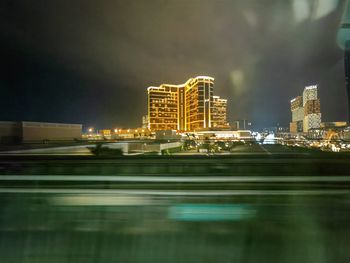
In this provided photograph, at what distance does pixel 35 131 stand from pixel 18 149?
72.0 feet

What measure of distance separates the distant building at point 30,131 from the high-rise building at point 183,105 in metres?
81.1

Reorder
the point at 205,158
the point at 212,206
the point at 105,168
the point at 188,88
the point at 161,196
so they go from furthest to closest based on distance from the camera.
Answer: the point at 188,88, the point at 205,158, the point at 105,168, the point at 161,196, the point at 212,206

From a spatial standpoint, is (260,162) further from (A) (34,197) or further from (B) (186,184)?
(A) (34,197)

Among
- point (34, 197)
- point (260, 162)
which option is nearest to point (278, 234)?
point (34, 197)

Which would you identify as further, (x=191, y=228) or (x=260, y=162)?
(x=260, y=162)

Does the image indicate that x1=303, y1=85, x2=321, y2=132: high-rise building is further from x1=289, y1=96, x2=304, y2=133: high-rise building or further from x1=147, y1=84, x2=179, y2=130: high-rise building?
x1=147, y1=84, x2=179, y2=130: high-rise building

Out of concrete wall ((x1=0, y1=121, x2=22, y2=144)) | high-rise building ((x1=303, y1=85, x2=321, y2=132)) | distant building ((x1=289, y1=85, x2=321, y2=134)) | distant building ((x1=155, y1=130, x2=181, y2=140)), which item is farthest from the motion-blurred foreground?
high-rise building ((x1=303, y1=85, x2=321, y2=132))

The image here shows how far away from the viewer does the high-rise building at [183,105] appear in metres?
130

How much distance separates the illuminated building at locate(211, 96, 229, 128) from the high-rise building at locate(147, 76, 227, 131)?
2323mm

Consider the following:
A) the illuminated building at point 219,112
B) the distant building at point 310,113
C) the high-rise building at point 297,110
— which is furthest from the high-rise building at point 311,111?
the illuminated building at point 219,112

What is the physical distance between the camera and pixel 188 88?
141500 mm

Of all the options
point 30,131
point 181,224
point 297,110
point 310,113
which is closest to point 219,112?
point 297,110

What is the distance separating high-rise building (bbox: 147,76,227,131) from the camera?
130 metres

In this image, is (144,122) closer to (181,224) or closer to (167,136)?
(167,136)
